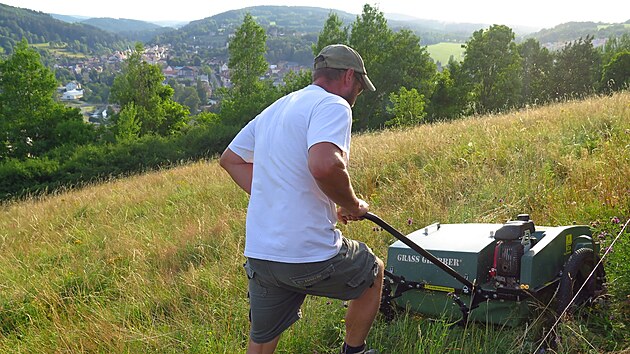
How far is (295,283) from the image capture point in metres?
2.73

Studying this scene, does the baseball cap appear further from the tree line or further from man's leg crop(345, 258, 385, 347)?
the tree line

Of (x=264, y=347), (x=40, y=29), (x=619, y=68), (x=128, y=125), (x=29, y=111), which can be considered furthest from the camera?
(x=40, y=29)

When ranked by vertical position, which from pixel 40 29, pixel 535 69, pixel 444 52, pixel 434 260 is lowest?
pixel 444 52

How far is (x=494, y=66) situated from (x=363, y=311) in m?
38.0

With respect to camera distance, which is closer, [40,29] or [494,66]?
[494,66]

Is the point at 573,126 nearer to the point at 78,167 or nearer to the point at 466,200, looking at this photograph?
the point at 466,200

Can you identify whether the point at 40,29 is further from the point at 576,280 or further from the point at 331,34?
the point at 576,280

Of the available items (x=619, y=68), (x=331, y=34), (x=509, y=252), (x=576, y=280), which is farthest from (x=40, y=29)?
(x=576, y=280)

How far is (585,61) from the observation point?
43.7 meters

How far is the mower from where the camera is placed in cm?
314

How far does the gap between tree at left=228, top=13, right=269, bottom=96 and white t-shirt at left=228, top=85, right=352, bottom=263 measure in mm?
37385

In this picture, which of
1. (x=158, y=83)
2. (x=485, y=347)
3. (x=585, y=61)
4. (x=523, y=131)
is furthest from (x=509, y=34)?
(x=485, y=347)

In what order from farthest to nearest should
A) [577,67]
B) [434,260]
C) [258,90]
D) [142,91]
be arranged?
[577,67]
[258,90]
[142,91]
[434,260]

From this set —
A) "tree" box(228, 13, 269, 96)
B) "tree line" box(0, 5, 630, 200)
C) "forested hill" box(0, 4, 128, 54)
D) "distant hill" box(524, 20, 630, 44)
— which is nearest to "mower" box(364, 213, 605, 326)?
"tree line" box(0, 5, 630, 200)
